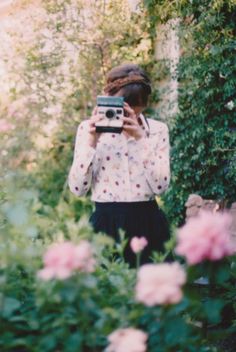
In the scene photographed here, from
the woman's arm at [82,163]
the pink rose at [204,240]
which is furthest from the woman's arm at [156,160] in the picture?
the pink rose at [204,240]

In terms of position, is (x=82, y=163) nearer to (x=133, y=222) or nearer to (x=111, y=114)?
(x=111, y=114)

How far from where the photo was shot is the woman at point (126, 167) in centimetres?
252

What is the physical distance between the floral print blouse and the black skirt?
1.3 inches

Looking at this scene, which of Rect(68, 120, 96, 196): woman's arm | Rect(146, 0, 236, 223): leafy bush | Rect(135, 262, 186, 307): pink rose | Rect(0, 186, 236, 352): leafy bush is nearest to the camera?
Rect(135, 262, 186, 307): pink rose

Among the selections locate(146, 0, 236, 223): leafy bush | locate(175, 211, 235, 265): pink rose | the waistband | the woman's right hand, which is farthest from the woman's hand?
locate(146, 0, 236, 223): leafy bush

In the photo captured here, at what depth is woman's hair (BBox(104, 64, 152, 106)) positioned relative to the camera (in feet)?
8.43

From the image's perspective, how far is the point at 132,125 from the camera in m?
2.53

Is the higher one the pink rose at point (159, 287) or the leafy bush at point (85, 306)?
the pink rose at point (159, 287)

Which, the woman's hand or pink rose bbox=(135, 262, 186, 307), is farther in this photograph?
the woman's hand

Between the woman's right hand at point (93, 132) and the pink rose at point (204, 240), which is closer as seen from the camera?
the pink rose at point (204, 240)

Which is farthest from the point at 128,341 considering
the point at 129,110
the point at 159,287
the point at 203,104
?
the point at 203,104

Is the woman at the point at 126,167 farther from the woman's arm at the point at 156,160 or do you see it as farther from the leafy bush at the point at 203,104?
the leafy bush at the point at 203,104

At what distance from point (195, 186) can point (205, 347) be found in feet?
10.6

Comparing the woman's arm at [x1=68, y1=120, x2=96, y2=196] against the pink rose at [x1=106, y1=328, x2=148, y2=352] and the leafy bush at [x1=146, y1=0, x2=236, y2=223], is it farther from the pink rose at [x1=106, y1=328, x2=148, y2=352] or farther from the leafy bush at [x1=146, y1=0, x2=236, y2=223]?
the leafy bush at [x1=146, y1=0, x2=236, y2=223]
